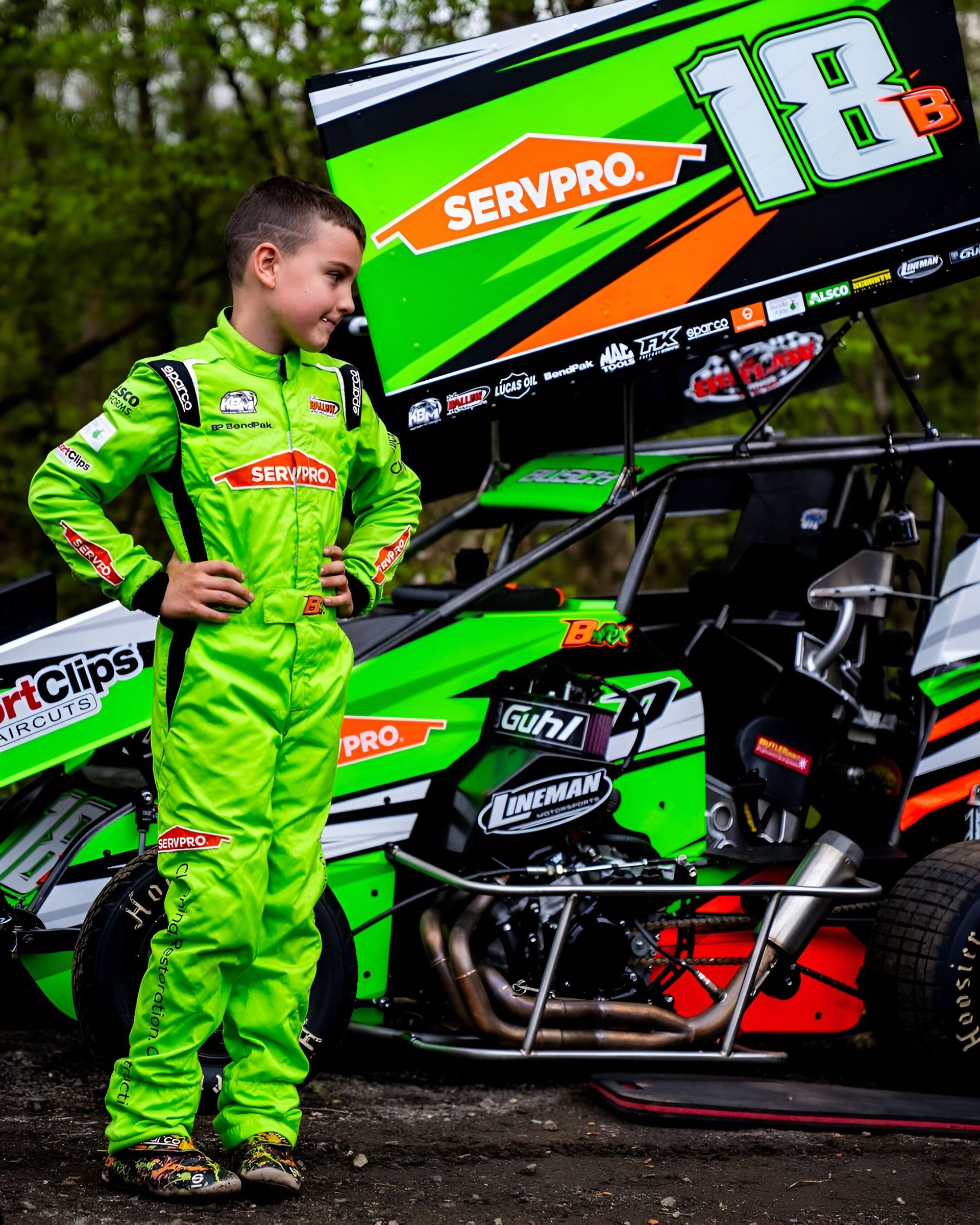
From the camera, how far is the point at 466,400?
4336mm

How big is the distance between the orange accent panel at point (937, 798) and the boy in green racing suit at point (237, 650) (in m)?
2.24

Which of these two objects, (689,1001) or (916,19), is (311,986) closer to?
(689,1001)

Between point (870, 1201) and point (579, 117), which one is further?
point (579, 117)

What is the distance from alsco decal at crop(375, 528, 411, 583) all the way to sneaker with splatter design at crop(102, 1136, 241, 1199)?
1357 mm

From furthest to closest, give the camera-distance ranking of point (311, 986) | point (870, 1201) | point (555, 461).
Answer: point (555, 461) → point (311, 986) → point (870, 1201)

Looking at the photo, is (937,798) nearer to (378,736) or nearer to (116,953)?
(378,736)

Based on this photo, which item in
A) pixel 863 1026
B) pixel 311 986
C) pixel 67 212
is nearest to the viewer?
pixel 311 986

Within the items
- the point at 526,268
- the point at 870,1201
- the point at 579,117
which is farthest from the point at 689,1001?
the point at 579,117

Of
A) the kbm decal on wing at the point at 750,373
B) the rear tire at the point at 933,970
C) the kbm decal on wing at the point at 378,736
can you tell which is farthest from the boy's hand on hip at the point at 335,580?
the kbm decal on wing at the point at 750,373

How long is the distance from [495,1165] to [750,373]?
11.5 ft

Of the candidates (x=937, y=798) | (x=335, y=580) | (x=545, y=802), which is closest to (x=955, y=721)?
(x=937, y=798)

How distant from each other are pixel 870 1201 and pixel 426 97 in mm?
3209

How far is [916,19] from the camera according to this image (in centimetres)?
455

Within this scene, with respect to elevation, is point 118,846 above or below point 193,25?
below
